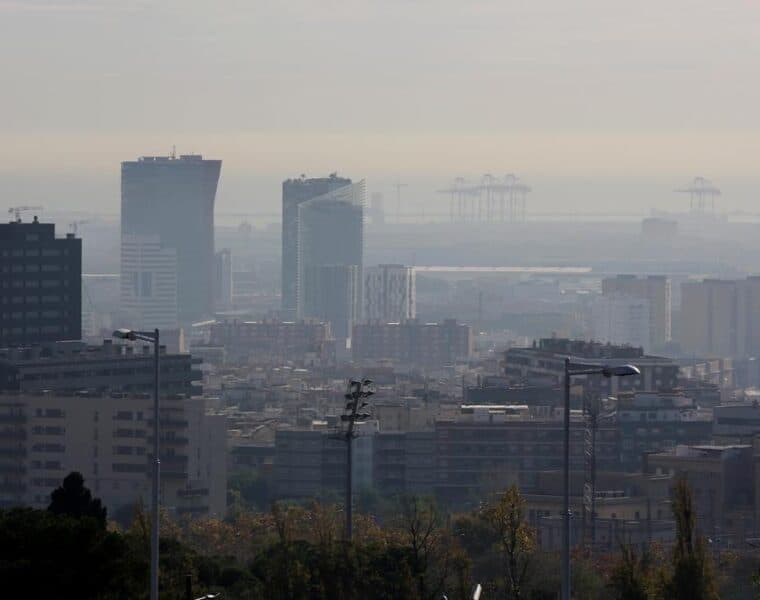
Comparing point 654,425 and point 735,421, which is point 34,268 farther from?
point 735,421

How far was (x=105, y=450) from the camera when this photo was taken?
7238 cm

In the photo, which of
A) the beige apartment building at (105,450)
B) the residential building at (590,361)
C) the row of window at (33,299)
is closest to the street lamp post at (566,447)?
the beige apartment building at (105,450)

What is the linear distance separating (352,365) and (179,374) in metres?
85.9

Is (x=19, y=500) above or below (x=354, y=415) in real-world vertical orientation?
below

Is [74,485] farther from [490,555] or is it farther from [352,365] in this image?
[352,365]

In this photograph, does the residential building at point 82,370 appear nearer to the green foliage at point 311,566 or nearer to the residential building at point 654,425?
the residential building at point 654,425

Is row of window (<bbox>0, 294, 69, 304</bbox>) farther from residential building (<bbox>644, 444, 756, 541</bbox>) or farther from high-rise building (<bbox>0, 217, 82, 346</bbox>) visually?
residential building (<bbox>644, 444, 756, 541</bbox>)

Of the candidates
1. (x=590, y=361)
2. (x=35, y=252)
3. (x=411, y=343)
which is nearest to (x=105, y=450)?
(x=35, y=252)

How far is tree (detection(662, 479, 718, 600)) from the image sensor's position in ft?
95.1

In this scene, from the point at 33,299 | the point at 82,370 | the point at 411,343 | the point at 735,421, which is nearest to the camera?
the point at 82,370

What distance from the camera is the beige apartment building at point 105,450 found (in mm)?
71688

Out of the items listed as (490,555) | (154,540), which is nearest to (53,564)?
(154,540)

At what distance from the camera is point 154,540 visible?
84.8 feet

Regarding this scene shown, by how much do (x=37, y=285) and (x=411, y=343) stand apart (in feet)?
324
